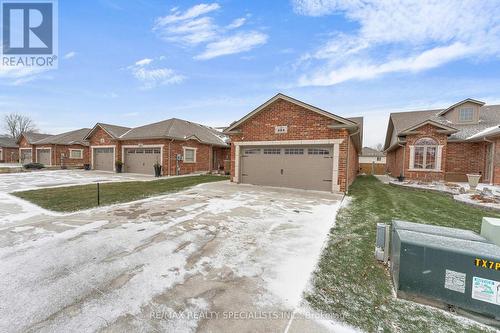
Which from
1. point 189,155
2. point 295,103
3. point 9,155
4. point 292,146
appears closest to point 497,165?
point 292,146

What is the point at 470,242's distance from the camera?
8.59 feet

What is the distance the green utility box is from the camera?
2244 mm

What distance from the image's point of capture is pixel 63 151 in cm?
2616

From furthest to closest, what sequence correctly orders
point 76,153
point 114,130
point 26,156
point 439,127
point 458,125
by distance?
1. point 26,156
2. point 76,153
3. point 114,130
4. point 458,125
5. point 439,127

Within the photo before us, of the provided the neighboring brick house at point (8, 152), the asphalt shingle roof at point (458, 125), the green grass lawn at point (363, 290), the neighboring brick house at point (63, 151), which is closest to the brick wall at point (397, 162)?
the asphalt shingle roof at point (458, 125)

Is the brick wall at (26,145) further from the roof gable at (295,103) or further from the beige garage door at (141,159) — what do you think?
the roof gable at (295,103)

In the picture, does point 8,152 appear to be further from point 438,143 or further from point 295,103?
point 438,143

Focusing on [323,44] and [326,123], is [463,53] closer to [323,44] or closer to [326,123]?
[323,44]

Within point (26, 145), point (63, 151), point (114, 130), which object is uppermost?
point (114, 130)

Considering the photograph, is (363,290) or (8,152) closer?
(363,290)

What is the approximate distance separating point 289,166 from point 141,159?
14.1m

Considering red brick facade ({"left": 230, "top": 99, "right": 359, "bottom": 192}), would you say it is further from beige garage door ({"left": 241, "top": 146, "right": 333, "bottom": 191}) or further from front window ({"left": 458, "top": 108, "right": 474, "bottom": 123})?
front window ({"left": 458, "top": 108, "right": 474, "bottom": 123})

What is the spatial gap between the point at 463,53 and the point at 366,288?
14.5 metres

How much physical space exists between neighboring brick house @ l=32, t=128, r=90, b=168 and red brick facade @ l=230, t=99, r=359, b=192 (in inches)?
952
